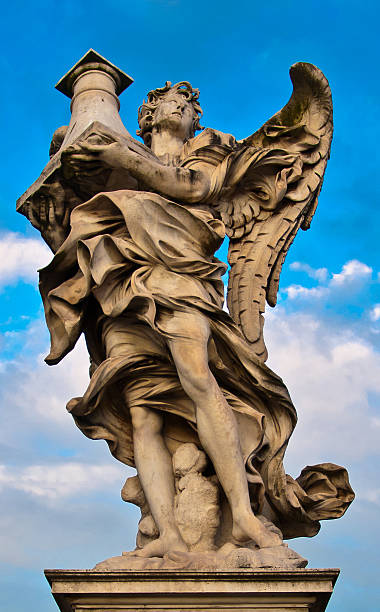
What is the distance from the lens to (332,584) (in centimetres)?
512

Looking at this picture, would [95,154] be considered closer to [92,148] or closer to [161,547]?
[92,148]

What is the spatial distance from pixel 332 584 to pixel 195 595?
2.76 ft

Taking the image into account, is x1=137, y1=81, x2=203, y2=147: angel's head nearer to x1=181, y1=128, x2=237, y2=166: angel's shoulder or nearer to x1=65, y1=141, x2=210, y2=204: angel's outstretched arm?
x1=181, y1=128, x2=237, y2=166: angel's shoulder

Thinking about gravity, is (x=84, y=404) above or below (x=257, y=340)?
below

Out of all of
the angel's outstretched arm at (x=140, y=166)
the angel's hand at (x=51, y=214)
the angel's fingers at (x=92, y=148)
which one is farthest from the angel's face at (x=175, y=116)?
the angel's hand at (x=51, y=214)

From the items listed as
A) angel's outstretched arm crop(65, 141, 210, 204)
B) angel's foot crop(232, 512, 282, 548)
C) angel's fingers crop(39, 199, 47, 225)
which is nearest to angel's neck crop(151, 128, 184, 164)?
angel's outstretched arm crop(65, 141, 210, 204)

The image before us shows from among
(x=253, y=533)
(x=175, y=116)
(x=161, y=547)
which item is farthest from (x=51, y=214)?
(x=253, y=533)

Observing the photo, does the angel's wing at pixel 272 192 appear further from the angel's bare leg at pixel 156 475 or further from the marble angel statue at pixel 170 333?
the angel's bare leg at pixel 156 475

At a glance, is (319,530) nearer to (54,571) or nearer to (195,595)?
(195,595)

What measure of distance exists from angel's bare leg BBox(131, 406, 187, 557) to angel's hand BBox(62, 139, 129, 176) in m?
1.95

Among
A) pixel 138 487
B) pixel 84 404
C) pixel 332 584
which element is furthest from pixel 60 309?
pixel 332 584

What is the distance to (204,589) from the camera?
16.5 ft

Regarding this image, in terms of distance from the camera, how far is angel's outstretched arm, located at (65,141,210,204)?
21.5ft

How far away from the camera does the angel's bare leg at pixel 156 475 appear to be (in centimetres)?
556
